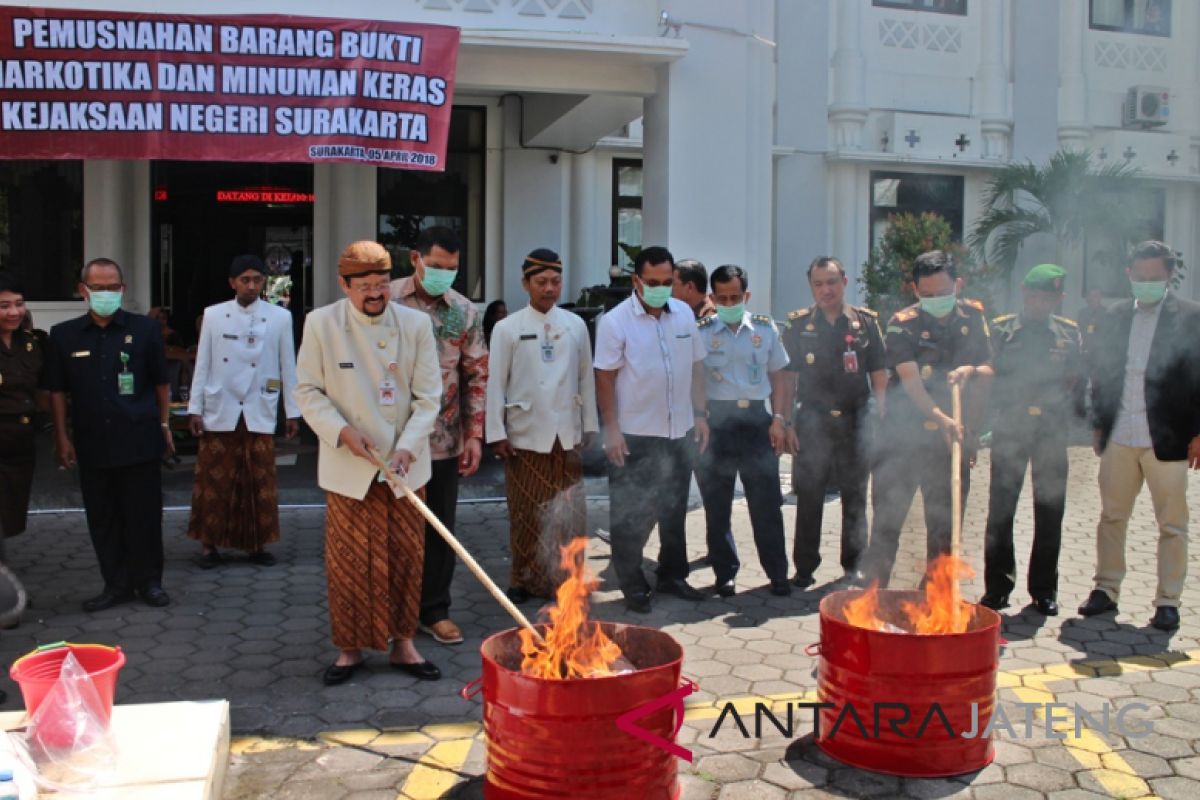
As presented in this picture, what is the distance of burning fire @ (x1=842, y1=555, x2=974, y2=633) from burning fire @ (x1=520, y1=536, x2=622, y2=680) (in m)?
1.07

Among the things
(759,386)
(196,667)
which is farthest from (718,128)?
(196,667)

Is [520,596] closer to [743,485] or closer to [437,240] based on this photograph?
[743,485]

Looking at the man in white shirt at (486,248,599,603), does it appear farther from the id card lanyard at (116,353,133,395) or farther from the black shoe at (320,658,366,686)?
the id card lanyard at (116,353,133,395)

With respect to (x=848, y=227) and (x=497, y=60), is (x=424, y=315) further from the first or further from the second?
(x=848, y=227)

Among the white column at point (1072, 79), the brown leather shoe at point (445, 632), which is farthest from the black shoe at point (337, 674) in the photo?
the white column at point (1072, 79)

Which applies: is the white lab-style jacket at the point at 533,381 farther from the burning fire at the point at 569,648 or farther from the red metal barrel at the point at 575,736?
the red metal barrel at the point at 575,736

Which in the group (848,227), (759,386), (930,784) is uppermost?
(848,227)

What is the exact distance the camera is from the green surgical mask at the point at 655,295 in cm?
621

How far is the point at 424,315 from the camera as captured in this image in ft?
17.3

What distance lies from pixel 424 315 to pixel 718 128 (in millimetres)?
4949

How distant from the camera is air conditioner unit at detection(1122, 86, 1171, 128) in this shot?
1667 cm

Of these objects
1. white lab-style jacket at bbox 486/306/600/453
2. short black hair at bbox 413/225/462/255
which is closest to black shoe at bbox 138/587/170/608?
white lab-style jacket at bbox 486/306/600/453

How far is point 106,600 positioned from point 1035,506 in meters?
5.27

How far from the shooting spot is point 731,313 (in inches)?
261
